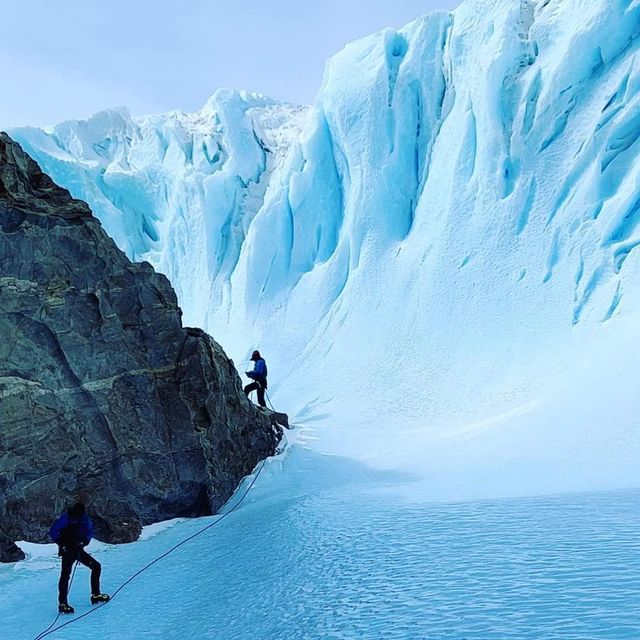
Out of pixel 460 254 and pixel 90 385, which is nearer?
pixel 90 385

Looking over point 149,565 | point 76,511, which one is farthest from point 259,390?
point 76,511

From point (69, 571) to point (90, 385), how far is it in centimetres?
290

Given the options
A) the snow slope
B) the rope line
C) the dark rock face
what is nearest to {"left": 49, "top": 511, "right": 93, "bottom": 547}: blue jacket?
the rope line

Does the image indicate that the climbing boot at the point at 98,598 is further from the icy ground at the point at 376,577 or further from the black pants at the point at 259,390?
the black pants at the point at 259,390

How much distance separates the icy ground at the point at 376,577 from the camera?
3.61 m

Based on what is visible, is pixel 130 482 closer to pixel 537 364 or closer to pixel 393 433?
pixel 393 433

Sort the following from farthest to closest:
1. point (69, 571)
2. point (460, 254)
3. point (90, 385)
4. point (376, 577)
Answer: point (460, 254)
point (90, 385)
point (69, 571)
point (376, 577)

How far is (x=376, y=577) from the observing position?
452cm

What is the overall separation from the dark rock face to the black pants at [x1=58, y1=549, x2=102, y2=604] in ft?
5.76

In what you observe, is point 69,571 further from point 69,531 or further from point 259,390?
Answer: point 259,390

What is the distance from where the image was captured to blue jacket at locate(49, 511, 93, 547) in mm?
4953

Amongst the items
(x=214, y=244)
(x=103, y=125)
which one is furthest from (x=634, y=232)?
(x=103, y=125)

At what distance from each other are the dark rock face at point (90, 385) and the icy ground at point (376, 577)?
28.1 inches

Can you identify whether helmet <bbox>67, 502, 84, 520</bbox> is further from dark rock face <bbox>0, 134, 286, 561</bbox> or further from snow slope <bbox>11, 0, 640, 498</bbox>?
snow slope <bbox>11, 0, 640, 498</bbox>
